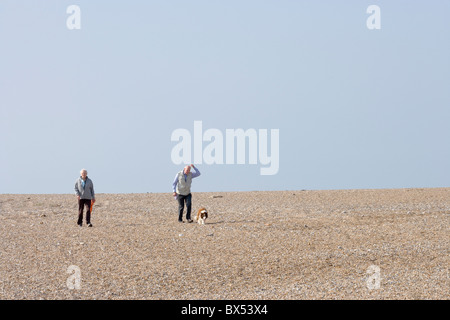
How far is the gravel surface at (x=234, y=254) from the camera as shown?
12.6m

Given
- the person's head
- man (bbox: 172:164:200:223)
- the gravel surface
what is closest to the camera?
the gravel surface

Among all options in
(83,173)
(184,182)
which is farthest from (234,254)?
(83,173)

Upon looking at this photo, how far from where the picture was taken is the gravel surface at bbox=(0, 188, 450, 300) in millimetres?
12648

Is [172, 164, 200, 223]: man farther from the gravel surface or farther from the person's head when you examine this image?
the person's head

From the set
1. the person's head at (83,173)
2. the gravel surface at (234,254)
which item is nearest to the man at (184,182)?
the gravel surface at (234,254)

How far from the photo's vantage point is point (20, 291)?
12703 mm

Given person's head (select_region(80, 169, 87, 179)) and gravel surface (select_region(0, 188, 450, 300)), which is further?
person's head (select_region(80, 169, 87, 179))

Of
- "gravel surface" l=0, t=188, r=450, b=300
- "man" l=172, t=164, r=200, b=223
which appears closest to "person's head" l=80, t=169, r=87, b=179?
"gravel surface" l=0, t=188, r=450, b=300

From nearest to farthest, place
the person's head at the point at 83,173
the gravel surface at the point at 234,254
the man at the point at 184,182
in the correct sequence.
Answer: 1. the gravel surface at the point at 234,254
2. the person's head at the point at 83,173
3. the man at the point at 184,182

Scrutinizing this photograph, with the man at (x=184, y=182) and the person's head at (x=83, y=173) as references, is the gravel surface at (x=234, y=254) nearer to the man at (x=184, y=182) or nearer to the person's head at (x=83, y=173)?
the man at (x=184, y=182)

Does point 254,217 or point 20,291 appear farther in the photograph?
point 254,217

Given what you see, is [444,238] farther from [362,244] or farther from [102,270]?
[102,270]
